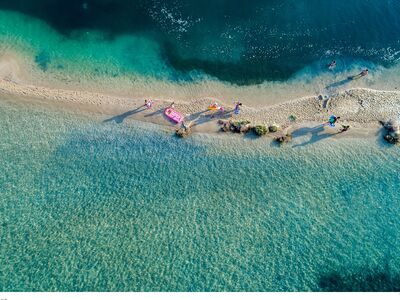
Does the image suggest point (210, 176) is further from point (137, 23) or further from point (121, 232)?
point (137, 23)

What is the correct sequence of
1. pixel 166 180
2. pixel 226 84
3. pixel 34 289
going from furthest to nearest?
1. pixel 226 84
2. pixel 166 180
3. pixel 34 289

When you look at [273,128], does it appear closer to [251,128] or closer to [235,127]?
[251,128]

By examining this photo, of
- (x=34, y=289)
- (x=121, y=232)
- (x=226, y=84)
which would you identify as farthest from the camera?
(x=226, y=84)

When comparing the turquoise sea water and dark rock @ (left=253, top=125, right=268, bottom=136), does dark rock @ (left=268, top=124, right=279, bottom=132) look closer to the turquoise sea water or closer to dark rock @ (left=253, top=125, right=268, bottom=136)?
dark rock @ (left=253, top=125, right=268, bottom=136)

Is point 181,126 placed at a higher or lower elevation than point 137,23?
lower

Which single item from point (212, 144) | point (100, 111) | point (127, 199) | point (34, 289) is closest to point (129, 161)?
point (127, 199)

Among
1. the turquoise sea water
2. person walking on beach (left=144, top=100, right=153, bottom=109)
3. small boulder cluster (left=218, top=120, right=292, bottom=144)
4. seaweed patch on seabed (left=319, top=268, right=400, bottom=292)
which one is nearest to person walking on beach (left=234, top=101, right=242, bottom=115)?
small boulder cluster (left=218, top=120, right=292, bottom=144)
